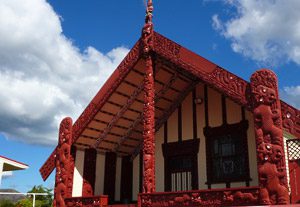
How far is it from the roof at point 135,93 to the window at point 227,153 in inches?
78.7

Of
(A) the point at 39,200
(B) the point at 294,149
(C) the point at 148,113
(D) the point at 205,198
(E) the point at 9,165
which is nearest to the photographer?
(B) the point at 294,149

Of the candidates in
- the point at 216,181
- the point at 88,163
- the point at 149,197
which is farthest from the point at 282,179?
the point at 88,163

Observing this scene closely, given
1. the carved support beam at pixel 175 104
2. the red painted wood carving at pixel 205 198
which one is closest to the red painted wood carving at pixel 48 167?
the carved support beam at pixel 175 104

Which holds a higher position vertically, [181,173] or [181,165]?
[181,165]

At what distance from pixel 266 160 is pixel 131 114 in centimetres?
640

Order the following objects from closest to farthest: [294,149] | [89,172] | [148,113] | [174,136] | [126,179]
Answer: [294,149] → [148,113] → [174,136] → [89,172] → [126,179]

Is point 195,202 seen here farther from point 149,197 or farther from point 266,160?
point 266,160

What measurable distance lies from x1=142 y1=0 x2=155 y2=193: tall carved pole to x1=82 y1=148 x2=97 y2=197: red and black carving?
3993 millimetres

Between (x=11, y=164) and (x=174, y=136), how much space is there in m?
8.38

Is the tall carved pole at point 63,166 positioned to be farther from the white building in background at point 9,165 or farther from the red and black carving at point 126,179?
the white building in background at point 9,165

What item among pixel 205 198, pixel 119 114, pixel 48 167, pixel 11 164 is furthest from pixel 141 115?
pixel 11 164

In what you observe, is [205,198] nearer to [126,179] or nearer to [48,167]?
[126,179]

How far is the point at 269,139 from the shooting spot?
778cm

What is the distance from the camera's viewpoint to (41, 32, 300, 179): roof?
9680mm
